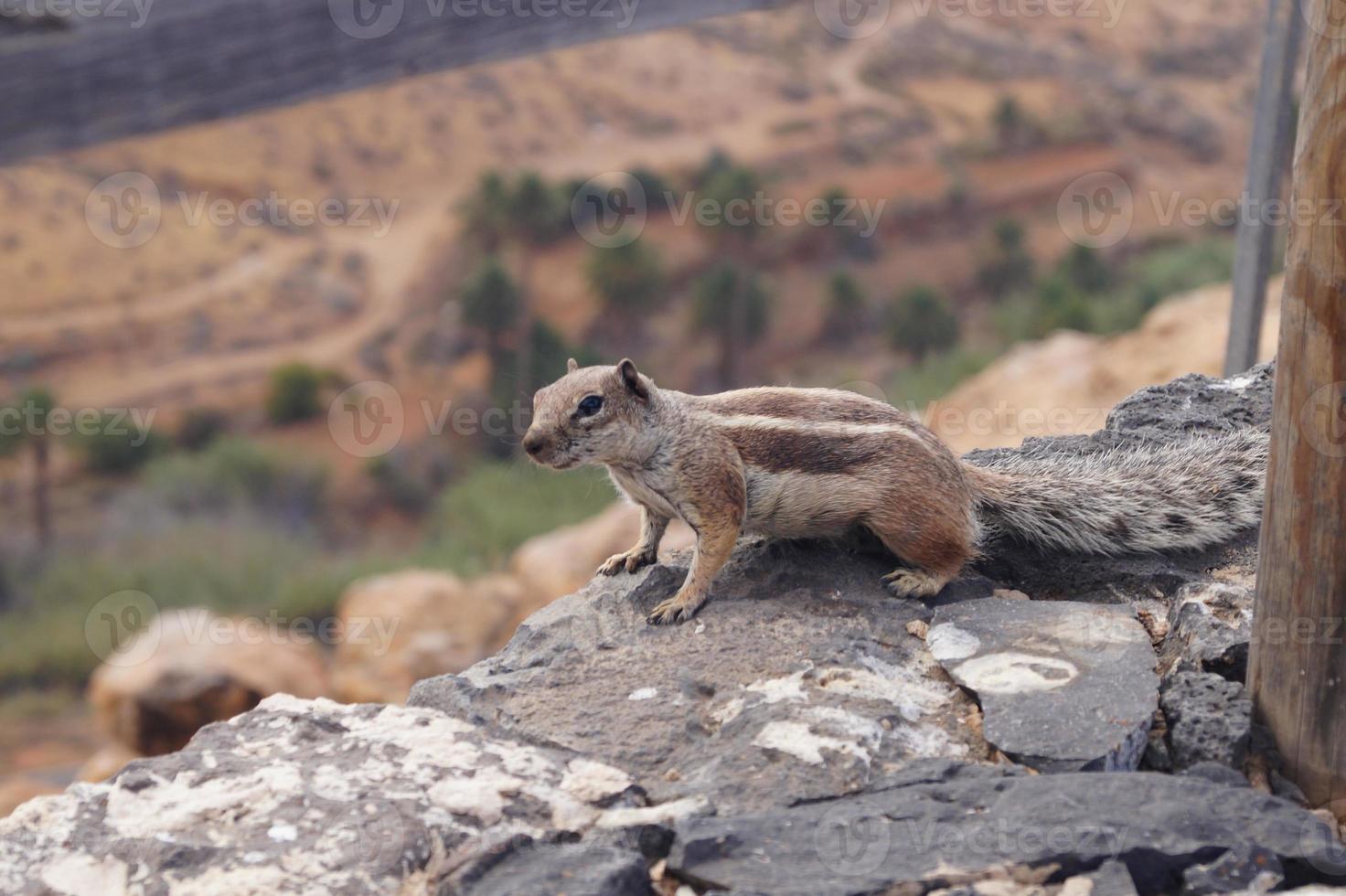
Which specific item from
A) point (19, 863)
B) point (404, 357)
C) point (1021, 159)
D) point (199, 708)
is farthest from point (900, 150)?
point (19, 863)

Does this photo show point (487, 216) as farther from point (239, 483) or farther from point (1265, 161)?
point (1265, 161)

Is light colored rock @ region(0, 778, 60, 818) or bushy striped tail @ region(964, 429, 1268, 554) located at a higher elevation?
bushy striped tail @ region(964, 429, 1268, 554)

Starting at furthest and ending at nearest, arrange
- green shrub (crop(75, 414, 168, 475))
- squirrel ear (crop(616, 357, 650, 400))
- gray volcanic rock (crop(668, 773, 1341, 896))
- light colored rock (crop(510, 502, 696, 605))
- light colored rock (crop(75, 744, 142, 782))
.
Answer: green shrub (crop(75, 414, 168, 475))
light colored rock (crop(510, 502, 696, 605))
light colored rock (crop(75, 744, 142, 782))
squirrel ear (crop(616, 357, 650, 400))
gray volcanic rock (crop(668, 773, 1341, 896))

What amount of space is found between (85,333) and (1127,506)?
2208 cm

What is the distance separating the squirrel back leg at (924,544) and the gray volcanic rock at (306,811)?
1463mm

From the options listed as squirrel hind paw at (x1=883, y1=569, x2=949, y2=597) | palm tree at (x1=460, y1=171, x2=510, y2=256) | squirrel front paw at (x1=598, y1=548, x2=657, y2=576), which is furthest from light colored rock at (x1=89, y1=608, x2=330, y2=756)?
palm tree at (x1=460, y1=171, x2=510, y2=256)

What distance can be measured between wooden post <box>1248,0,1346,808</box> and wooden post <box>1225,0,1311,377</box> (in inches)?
167

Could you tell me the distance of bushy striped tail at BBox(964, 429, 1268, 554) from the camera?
16.5ft

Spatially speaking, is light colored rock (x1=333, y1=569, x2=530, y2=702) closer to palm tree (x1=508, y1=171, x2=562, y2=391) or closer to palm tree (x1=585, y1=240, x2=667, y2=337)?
palm tree (x1=508, y1=171, x2=562, y2=391)

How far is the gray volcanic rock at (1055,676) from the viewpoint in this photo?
12.6 feet

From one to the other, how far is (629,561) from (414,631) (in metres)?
9.92

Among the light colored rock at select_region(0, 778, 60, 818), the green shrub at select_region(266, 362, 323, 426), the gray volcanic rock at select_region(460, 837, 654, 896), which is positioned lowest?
the light colored rock at select_region(0, 778, 60, 818)

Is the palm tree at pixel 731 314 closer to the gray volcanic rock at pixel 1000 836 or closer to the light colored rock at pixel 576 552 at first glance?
the light colored rock at pixel 576 552

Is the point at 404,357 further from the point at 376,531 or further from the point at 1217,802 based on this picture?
the point at 1217,802
